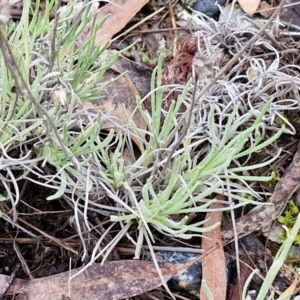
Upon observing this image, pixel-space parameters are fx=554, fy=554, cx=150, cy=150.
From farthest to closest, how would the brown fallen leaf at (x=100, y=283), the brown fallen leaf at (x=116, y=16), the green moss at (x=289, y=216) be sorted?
the brown fallen leaf at (x=116, y=16) < the green moss at (x=289, y=216) < the brown fallen leaf at (x=100, y=283)

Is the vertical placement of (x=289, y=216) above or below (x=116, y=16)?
below

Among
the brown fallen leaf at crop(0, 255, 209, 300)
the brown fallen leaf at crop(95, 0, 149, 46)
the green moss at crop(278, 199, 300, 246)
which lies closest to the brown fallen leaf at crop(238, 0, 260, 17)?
the brown fallen leaf at crop(95, 0, 149, 46)

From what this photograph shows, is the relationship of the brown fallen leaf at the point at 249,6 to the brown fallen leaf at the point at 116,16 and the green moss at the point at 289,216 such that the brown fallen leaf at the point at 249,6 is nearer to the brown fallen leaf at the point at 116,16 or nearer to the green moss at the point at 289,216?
the brown fallen leaf at the point at 116,16

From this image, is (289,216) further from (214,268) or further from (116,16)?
(116,16)

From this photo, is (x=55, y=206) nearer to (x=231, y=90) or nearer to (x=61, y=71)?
(x=61, y=71)

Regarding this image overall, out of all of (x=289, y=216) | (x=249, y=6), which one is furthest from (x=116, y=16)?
(x=289, y=216)

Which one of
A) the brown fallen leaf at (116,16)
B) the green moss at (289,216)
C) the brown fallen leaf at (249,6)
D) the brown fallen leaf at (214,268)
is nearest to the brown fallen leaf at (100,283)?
the brown fallen leaf at (214,268)
